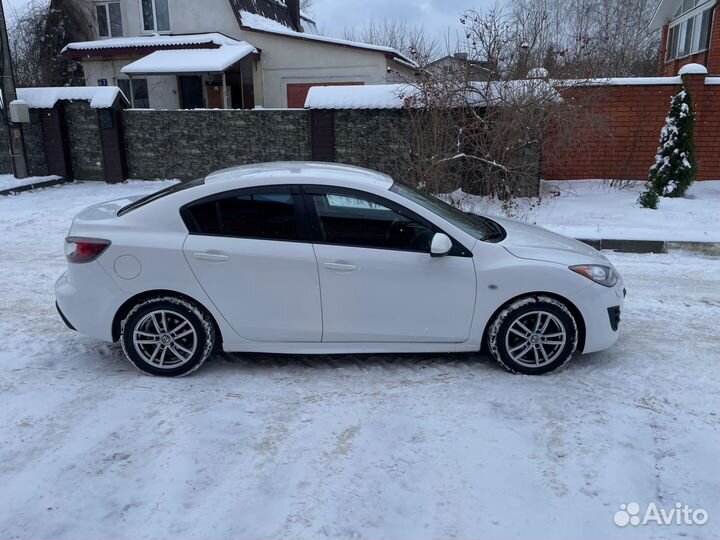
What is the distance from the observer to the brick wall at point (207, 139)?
1382 cm

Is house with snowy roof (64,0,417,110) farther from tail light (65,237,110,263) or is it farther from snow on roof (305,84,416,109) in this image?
Answer: tail light (65,237,110,263)

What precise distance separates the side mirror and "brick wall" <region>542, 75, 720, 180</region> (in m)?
8.36

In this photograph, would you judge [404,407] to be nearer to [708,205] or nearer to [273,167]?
[273,167]

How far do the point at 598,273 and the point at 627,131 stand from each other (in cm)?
947

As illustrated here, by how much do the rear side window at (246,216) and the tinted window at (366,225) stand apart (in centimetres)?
23

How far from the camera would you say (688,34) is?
20.3m

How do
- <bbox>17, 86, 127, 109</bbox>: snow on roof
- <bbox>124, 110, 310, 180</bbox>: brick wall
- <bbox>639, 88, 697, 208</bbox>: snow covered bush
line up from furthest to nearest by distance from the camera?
<bbox>17, 86, 127, 109</bbox>: snow on roof → <bbox>124, 110, 310, 180</bbox>: brick wall → <bbox>639, 88, 697, 208</bbox>: snow covered bush

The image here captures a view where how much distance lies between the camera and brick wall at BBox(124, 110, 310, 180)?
45.3 ft

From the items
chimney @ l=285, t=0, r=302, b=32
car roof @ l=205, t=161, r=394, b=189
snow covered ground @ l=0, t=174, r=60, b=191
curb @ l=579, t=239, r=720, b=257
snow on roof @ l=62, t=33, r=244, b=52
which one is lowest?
curb @ l=579, t=239, r=720, b=257

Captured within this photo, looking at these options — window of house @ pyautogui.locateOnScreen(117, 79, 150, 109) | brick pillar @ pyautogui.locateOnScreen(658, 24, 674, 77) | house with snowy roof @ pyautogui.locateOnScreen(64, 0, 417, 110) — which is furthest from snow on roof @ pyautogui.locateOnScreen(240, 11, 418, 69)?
brick pillar @ pyautogui.locateOnScreen(658, 24, 674, 77)

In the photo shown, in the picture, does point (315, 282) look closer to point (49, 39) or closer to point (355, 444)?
point (355, 444)

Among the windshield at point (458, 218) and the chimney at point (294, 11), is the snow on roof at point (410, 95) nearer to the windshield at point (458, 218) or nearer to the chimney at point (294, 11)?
the windshield at point (458, 218)

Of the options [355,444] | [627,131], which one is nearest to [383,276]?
[355,444]

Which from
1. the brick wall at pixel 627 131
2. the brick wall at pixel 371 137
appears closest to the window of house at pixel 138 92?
the brick wall at pixel 371 137
